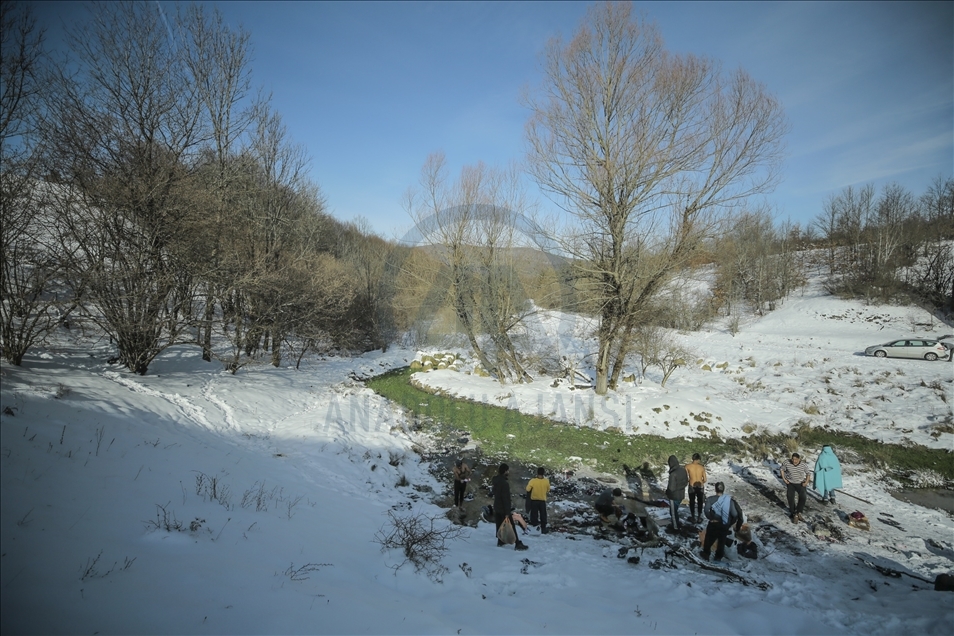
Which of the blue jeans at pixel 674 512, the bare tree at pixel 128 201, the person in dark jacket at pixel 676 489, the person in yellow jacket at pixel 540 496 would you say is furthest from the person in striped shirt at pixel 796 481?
the bare tree at pixel 128 201

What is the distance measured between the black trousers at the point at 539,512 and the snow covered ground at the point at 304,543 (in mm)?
317

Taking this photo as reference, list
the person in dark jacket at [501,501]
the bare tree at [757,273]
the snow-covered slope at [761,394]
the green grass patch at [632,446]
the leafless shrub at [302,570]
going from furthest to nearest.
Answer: the bare tree at [757,273]
the snow-covered slope at [761,394]
the green grass patch at [632,446]
the person in dark jacket at [501,501]
the leafless shrub at [302,570]

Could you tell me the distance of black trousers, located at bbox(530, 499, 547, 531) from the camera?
23.6ft

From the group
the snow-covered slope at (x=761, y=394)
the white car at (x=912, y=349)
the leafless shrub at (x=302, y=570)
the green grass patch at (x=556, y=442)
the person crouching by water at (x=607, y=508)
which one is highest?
the white car at (x=912, y=349)

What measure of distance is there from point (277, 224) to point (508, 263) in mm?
11548

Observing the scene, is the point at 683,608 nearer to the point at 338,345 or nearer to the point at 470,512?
the point at 470,512

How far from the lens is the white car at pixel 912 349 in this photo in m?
19.6

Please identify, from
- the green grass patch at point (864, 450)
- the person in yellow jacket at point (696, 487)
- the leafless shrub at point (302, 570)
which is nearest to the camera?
the leafless shrub at point (302, 570)

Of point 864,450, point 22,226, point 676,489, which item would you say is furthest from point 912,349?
point 22,226

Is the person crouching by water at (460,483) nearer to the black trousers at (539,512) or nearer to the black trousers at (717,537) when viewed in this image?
the black trousers at (539,512)

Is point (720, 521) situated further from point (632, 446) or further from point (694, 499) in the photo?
point (632, 446)

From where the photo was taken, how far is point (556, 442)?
11.9 meters

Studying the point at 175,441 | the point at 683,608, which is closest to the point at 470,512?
the point at 683,608

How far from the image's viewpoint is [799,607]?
503 centimetres
